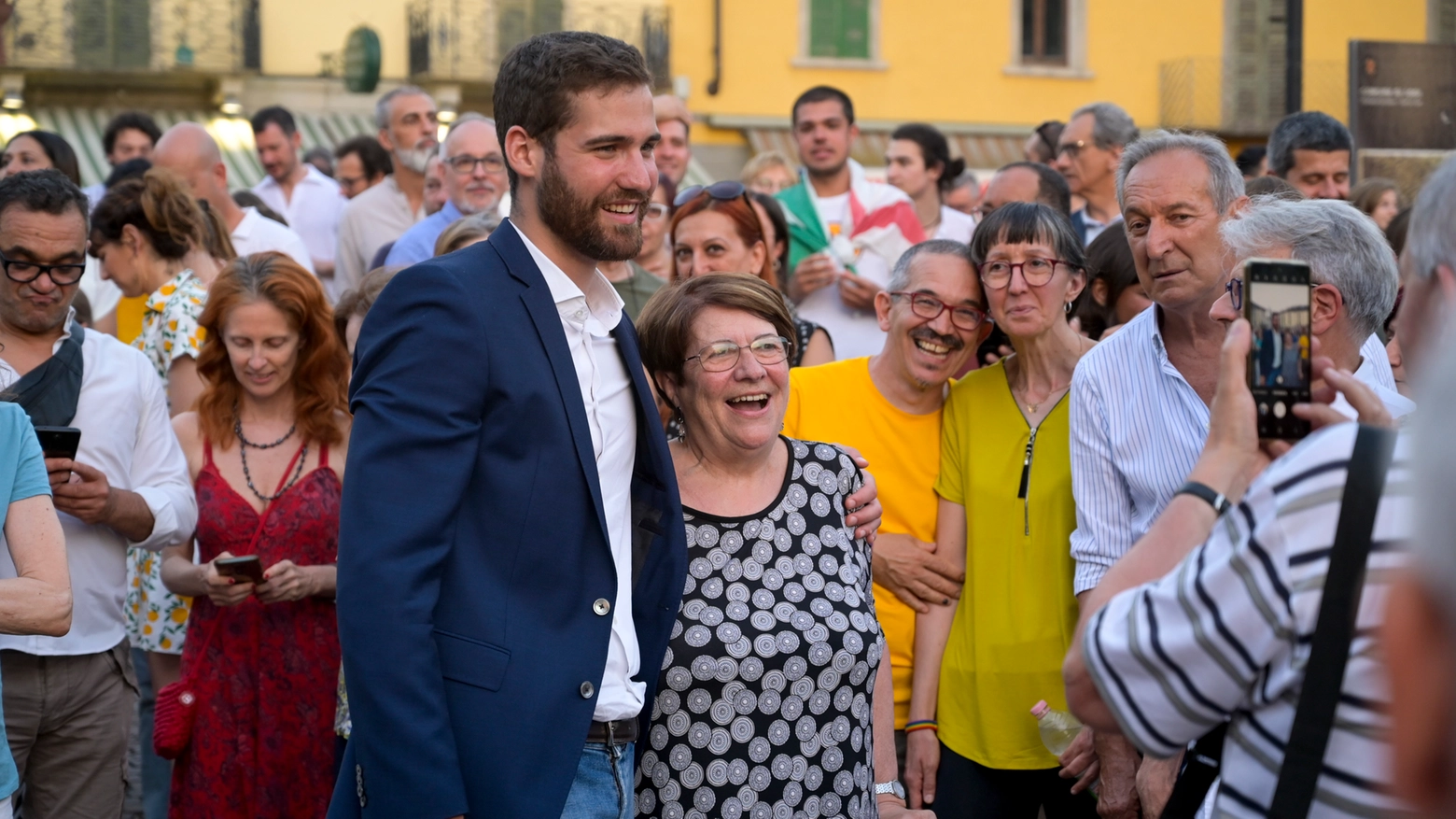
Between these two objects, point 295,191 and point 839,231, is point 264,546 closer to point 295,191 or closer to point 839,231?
point 839,231

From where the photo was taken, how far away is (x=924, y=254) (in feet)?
13.7

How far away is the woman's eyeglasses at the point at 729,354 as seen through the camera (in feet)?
11.1

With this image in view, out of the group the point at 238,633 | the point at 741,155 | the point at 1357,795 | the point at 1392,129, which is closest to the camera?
the point at 1357,795

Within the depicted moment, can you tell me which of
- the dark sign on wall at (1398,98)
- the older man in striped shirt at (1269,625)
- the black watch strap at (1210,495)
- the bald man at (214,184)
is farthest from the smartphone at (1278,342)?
the dark sign on wall at (1398,98)

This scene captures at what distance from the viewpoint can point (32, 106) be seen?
19531mm

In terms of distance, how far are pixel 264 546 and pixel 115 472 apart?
498 millimetres

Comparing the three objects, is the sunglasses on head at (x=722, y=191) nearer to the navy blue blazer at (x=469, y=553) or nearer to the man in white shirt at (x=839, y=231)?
the man in white shirt at (x=839, y=231)

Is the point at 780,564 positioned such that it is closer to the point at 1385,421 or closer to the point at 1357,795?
the point at 1385,421

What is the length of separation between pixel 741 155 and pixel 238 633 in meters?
17.6

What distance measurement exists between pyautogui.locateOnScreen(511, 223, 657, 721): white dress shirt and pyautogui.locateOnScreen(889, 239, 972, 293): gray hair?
1.42 m

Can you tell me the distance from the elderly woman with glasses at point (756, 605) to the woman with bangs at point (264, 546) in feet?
5.09

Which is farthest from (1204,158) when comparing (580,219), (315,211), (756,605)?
(315,211)

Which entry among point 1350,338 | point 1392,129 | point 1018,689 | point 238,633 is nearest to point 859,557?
point 1018,689

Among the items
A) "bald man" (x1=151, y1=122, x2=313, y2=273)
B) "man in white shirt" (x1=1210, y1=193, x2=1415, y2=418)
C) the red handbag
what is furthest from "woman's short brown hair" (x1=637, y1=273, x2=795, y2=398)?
"bald man" (x1=151, y1=122, x2=313, y2=273)
